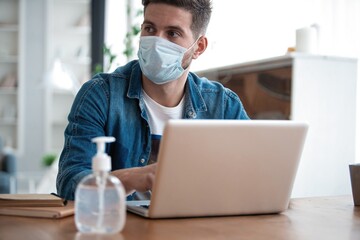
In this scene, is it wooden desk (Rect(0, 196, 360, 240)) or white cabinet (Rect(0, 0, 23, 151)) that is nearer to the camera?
wooden desk (Rect(0, 196, 360, 240))

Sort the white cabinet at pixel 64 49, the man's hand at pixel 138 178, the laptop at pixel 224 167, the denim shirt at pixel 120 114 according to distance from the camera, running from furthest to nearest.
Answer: the white cabinet at pixel 64 49
the denim shirt at pixel 120 114
the man's hand at pixel 138 178
the laptop at pixel 224 167

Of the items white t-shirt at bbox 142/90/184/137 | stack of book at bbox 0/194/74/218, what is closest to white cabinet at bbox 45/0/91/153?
white t-shirt at bbox 142/90/184/137

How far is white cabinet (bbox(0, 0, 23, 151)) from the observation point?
725cm

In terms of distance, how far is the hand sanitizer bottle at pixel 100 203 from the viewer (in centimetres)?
102

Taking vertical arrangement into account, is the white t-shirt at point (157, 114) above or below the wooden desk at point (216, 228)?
above

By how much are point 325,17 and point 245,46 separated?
2.25 ft

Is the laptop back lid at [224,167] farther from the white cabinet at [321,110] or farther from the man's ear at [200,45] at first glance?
the white cabinet at [321,110]

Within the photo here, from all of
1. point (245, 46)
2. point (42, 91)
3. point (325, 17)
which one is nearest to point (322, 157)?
point (325, 17)

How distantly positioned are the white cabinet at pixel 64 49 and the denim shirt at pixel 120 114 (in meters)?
5.59

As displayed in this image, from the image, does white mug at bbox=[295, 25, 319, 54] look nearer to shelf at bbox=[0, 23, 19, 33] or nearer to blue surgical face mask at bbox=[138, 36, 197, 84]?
blue surgical face mask at bbox=[138, 36, 197, 84]

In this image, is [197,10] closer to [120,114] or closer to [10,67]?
[120,114]

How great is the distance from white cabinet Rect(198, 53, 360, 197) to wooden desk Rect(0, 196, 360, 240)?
4.56 ft

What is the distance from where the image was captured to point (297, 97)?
2.68 meters

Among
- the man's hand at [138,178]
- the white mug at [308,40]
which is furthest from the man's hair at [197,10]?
the white mug at [308,40]
